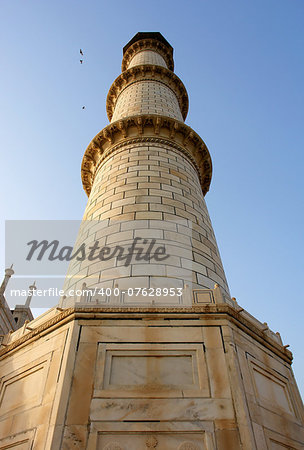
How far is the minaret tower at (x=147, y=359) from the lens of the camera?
4.04m

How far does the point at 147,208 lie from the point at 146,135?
13.4ft

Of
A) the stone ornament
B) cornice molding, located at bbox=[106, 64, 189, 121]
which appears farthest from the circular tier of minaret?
cornice molding, located at bbox=[106, 64, 189, 121]

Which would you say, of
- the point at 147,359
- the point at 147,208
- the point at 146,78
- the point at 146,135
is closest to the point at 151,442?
the point at 147,359

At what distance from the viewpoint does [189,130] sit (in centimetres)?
1163

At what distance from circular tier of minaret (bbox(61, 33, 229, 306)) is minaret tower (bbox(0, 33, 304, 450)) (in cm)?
4

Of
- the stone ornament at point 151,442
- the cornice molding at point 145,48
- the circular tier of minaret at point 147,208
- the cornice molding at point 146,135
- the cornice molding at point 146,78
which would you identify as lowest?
the stone ornament at point 151,442

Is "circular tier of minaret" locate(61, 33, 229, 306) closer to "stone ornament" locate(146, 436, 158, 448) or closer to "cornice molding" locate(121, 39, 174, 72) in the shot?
"stone ornament" locate(146, 436, 158, 448)

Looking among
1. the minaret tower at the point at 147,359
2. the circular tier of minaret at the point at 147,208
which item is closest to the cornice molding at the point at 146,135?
the circular tier of minaret at the point at 147,208

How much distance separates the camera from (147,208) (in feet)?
25.7

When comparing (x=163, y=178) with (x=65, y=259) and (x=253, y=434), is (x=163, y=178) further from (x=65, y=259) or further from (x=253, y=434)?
(x=253, y=434)

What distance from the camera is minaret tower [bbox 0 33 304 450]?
4.04m

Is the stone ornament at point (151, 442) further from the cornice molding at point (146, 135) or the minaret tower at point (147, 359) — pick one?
the cornice molding at point (146, 135)

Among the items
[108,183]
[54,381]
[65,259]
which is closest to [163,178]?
[108,183]

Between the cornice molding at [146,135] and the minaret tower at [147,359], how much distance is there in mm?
3848
